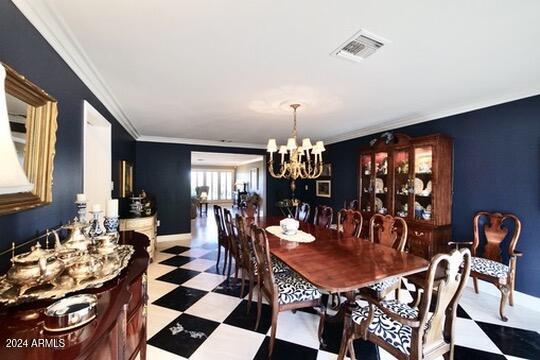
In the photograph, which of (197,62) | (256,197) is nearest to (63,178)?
(197,62)

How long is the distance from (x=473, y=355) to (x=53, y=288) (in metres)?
2.78

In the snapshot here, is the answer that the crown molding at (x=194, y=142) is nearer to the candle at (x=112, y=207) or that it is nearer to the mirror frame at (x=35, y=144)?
the candle at (x=112, y=207)

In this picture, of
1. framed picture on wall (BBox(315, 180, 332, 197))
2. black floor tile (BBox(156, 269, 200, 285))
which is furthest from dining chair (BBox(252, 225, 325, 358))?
framed picture on wall (BBox(315, 180, 332, 197))

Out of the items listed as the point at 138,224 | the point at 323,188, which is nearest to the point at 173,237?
the point at 138,224

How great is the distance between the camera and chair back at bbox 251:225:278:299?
71.8 inches

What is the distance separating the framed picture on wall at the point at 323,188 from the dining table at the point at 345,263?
3.26 metres

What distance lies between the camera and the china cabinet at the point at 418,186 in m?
3.16

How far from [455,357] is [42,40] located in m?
3.63

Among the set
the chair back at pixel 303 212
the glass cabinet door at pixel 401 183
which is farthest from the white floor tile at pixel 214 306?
the glass cabinet door at pixel 401 183

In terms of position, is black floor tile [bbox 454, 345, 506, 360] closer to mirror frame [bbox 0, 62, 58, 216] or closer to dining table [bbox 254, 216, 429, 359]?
dining table [bbox 254, 216, 429, 359]

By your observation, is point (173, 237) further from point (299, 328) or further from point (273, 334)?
point (273, 334)

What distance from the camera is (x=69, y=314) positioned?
761 mm

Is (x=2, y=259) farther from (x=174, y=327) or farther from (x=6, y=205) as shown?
(x=174, y=327)

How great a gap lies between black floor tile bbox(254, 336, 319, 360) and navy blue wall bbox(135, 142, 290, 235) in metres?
4.07
